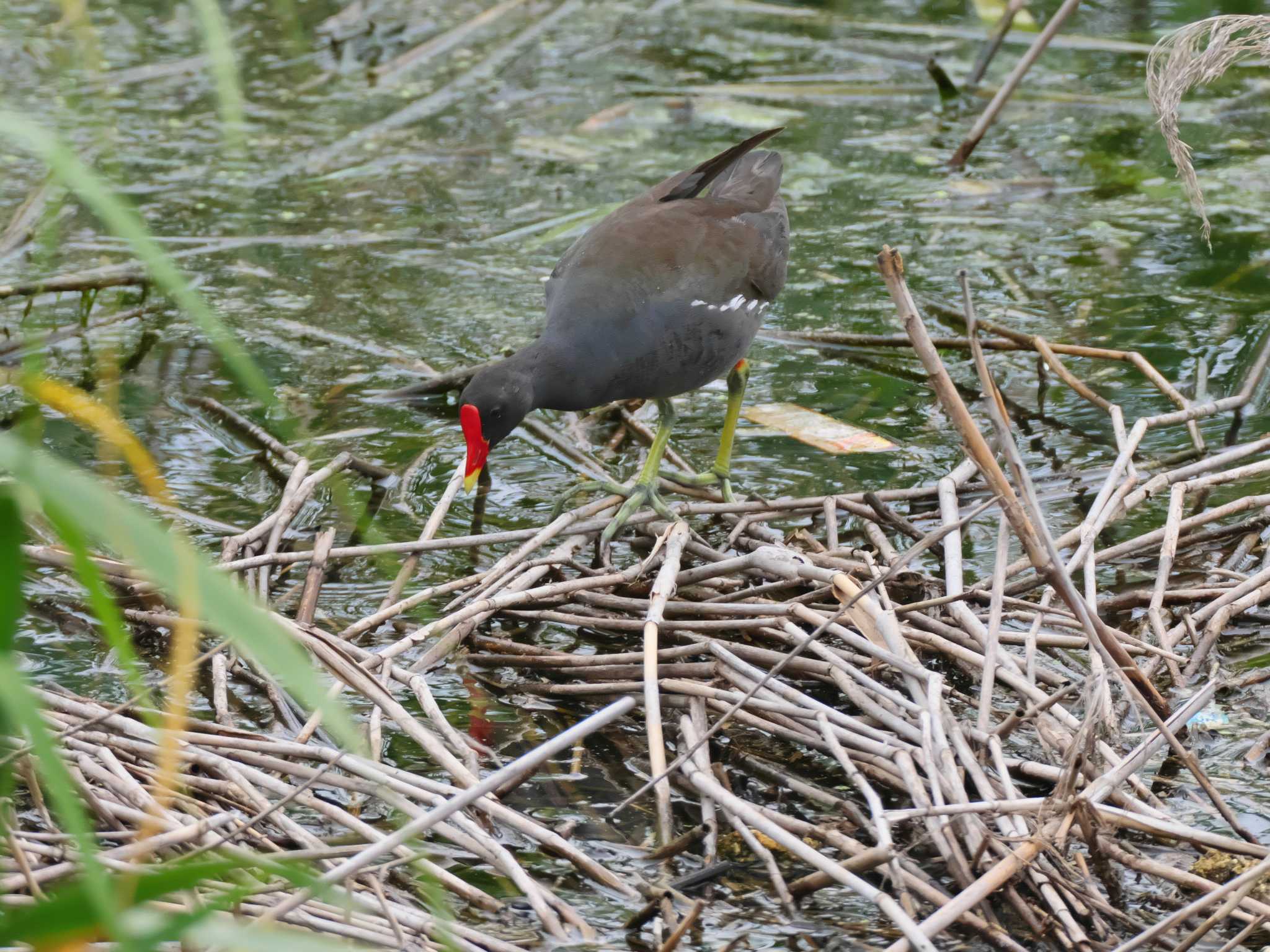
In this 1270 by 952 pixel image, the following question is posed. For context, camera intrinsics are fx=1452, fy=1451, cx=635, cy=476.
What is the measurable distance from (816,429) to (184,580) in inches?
112

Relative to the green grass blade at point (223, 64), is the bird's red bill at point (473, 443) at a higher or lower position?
lower

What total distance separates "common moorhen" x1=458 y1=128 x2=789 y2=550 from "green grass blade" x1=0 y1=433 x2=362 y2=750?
6.29 feet

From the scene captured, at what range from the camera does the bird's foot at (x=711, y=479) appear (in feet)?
10.8

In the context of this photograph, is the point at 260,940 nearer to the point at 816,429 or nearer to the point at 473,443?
the point at 473,443

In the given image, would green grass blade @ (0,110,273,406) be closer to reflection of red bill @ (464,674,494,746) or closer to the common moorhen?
reflection of red bill @ (464,674,494,746)

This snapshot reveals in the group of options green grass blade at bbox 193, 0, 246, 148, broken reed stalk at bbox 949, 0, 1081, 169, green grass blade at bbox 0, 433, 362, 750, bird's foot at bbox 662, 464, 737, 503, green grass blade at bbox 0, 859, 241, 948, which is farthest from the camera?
broken reed stalk at bbox 949, 0, 1081, 169

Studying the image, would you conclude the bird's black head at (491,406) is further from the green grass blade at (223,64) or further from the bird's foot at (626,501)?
the green grass blade at (223,64)

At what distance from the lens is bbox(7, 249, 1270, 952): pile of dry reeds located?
1.88m

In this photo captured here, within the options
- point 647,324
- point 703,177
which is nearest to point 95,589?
point 647,324

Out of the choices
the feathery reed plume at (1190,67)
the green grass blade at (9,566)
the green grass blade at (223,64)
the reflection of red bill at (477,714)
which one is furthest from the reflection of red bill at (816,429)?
the green grass blade at (9,566)

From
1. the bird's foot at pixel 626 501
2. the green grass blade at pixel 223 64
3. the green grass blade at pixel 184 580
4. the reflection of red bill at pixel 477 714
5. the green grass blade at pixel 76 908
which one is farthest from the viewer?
the bird's foot at pixel 626 501

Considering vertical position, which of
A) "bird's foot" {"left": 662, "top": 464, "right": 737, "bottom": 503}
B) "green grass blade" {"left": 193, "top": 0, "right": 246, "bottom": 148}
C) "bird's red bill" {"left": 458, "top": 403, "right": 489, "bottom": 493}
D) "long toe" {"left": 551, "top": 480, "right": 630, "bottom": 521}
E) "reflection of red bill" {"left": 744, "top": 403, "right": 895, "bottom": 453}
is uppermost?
"green grass blade" {"left": 193, "top": 0, "right": 246, "bottom": 148}

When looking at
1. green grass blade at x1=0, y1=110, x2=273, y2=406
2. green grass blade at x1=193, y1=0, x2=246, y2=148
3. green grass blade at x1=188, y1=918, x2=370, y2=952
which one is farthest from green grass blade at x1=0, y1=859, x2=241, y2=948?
green grass blade at x1=193, y1=0, x2=246, y2=148

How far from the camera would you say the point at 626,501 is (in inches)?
120
